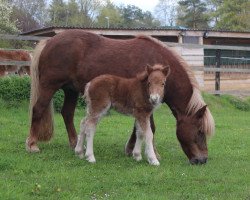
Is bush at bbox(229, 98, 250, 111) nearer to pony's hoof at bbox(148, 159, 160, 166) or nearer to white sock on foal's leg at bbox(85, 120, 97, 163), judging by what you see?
pony's hoof at bbox(148, 159, 160, 166)

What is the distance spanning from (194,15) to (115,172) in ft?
228

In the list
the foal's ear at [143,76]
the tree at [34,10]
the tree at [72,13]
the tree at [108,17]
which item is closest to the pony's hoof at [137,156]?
the foal's ear at [143,76]

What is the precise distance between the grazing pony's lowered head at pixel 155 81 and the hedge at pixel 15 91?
6.78 meters

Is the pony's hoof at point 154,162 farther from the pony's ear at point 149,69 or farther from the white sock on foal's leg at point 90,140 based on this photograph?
the pony's ear at point 149,69

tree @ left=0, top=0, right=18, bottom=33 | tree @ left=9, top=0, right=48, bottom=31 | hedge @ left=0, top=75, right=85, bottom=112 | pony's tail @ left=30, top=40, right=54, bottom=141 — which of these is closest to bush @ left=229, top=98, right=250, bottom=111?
hedge @ left=0, top=75, right=85, bottom=112

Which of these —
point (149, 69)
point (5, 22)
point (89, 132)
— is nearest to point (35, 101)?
point (89, 132)

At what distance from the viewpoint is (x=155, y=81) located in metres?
7.02

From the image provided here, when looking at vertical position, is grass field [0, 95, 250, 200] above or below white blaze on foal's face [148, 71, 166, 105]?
below

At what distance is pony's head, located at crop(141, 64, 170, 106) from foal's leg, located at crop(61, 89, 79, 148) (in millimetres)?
2142

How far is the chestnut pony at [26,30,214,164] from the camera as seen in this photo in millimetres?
7887

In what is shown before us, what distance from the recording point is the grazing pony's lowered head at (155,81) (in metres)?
6.89

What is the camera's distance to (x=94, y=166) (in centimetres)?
704

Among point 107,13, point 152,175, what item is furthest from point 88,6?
point 152,175

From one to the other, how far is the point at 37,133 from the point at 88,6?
72.1 m
